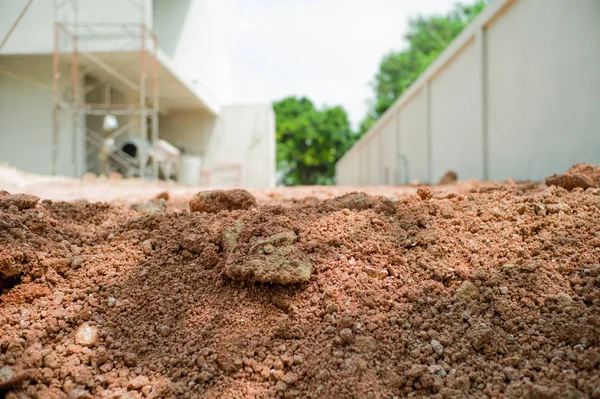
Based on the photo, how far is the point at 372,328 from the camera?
1.93 meters

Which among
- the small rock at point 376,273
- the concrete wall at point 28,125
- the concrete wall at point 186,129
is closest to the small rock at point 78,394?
the small rock at point 376,273

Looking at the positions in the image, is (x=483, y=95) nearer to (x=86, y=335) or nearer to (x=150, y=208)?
(x=150, y=208)

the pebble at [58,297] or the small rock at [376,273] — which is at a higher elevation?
the small rock at [376,273]

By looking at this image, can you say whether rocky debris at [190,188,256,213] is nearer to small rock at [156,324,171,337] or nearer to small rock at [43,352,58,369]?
small rock at [156,324,171,337]

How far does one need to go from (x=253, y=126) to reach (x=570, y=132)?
45.3 ft

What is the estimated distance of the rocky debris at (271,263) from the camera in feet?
6.96

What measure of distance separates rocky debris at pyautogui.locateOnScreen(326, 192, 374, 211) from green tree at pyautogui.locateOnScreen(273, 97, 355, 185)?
34.1m

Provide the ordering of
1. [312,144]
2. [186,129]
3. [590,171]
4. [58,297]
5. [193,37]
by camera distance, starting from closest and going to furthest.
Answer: [58,297] < [590,171] < [193,37] < [186,129] < [312,144]

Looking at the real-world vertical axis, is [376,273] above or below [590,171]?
below

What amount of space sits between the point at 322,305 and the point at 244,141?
15.9m

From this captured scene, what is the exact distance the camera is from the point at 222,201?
118 inches

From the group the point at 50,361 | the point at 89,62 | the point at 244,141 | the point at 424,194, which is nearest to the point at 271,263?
the point at 50,361

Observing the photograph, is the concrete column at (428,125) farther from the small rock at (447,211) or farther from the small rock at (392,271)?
the small rock at (392,271)

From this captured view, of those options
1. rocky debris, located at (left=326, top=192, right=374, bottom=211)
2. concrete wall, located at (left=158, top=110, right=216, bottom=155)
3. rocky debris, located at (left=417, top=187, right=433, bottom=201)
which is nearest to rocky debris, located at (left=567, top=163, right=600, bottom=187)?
rocky debris, located at (left=417, top=187, right=433, bottom=201)
